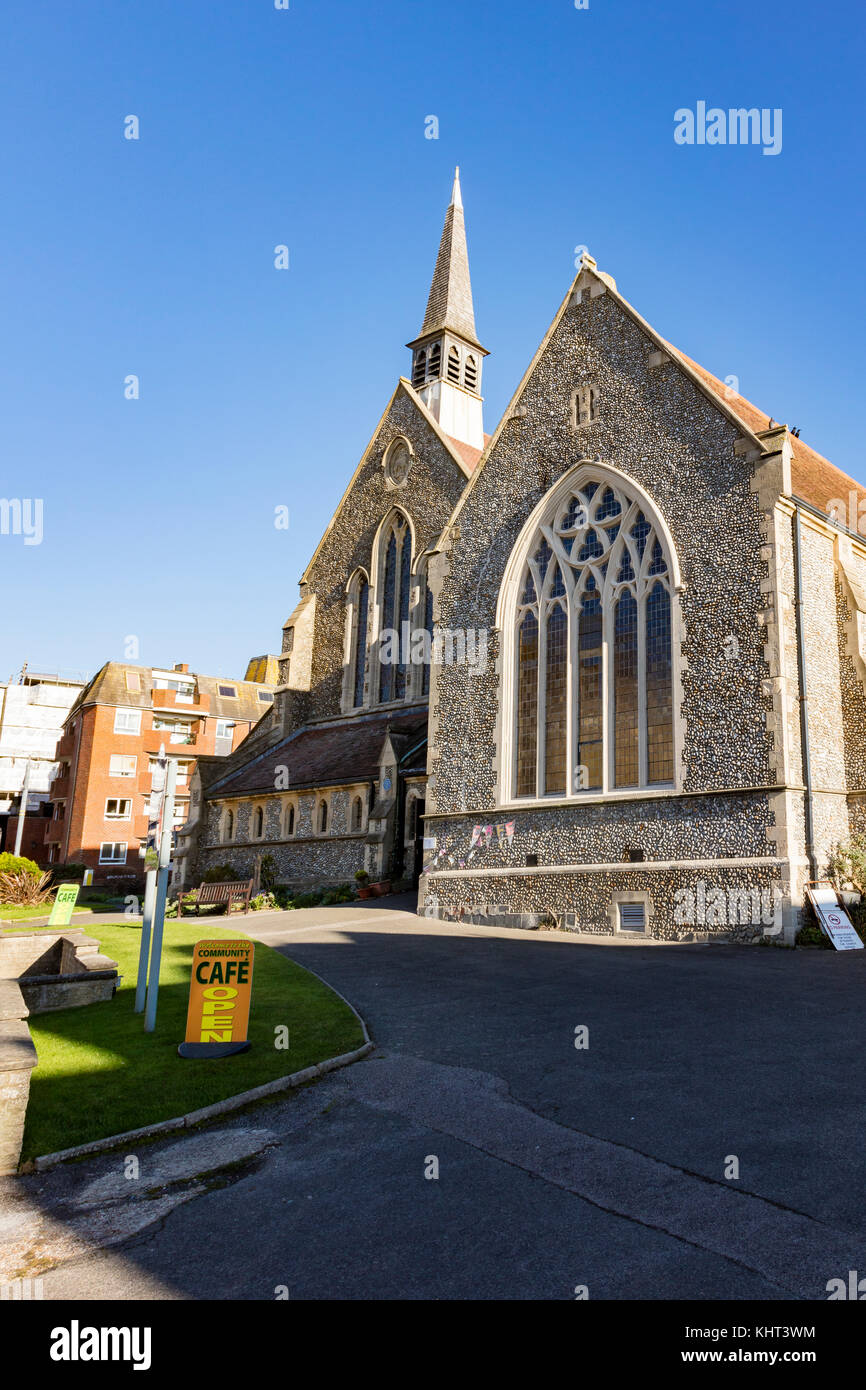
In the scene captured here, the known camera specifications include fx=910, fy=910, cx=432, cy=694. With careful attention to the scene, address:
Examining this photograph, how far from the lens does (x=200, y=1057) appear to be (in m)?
8.59

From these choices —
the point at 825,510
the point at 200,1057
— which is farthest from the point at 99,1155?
the point at 825,510

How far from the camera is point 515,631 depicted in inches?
831

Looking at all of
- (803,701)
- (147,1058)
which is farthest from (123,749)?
(147,1058)

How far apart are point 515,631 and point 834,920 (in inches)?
363

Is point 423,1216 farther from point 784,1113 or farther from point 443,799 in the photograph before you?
point 443,799

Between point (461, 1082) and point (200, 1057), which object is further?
point (200, 1057)

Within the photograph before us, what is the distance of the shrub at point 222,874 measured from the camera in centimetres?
2992

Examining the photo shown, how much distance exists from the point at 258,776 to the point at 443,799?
1150cm

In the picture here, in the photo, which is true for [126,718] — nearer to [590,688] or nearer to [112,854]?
[112,854]

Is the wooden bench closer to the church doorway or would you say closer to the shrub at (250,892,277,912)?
the shrub at (250,892,277,912)

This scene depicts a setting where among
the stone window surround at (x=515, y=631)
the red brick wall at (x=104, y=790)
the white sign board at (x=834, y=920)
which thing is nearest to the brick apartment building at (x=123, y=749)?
the red brick wall at (x=104, y=790)

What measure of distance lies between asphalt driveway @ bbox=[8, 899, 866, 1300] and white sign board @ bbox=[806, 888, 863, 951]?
182 inches
